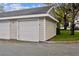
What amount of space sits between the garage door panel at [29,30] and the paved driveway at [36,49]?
36 centimetres

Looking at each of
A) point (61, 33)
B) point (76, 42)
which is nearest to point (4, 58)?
point (61, 33)

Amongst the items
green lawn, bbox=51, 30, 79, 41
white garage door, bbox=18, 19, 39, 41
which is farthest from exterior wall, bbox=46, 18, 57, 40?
white garage door, bbox=18, 19, 39, 41

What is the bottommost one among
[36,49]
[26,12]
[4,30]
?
[36,49]

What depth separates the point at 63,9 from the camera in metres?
7.69

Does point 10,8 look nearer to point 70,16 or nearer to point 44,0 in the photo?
point 44,0

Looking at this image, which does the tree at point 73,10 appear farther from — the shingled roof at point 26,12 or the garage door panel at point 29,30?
the garage door panel at point 29,30

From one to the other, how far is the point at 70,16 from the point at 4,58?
9.57 ft

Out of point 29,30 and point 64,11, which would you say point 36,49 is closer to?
point 29,30

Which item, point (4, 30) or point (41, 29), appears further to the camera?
point (41, 29)

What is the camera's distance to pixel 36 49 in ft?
25.1

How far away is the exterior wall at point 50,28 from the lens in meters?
8.28

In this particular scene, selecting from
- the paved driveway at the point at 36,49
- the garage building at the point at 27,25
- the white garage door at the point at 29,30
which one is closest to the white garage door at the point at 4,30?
the garage building at the point at 27,25

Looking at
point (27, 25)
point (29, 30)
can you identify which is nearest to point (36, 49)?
point (29, 30)

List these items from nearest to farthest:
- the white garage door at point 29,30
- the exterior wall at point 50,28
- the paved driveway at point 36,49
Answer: the paved driveway at point 36,49 → the white garage door at point 29,30 → the exterior wall at point 50,28
